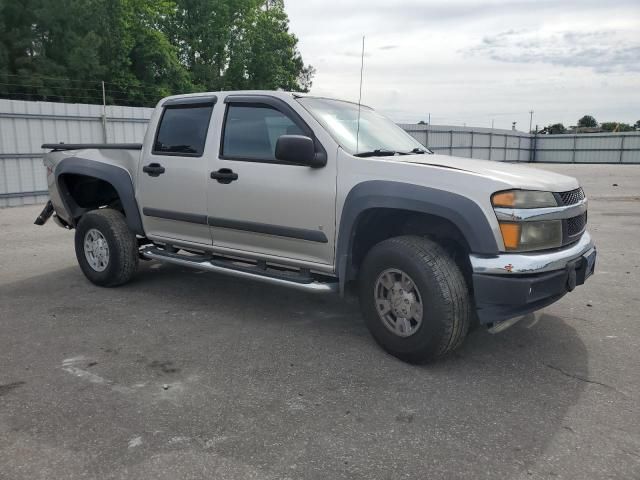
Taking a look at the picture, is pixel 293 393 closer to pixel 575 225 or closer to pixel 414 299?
pixel 414 299

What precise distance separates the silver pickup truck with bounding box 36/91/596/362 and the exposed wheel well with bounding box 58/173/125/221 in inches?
13.1

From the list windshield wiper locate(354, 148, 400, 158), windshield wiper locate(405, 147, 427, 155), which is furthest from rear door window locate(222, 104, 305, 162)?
windshield wiper locate(405, 147, 427, 155)

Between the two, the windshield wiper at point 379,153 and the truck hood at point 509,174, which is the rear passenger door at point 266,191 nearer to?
the windshield wiper at point 379,153

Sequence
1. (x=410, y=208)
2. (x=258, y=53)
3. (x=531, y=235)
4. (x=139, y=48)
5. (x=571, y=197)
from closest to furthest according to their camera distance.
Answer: (x=531, y=235) < (x=410, y=208) < (x=571, y=197) < (x=139, y=48) < (x=258, y=53)

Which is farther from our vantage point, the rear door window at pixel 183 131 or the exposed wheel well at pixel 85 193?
the exposed wheel well at pixel 85 193

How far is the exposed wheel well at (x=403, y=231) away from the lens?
3797mm

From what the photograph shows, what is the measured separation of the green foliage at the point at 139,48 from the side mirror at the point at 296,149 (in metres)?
21.6

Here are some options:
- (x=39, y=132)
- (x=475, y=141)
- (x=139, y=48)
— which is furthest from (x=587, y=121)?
(x=39, y=132)

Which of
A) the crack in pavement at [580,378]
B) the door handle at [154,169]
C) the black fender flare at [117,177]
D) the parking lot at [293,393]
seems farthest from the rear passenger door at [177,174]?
the crack in pavement at [580,378]

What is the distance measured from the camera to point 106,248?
5562 mm

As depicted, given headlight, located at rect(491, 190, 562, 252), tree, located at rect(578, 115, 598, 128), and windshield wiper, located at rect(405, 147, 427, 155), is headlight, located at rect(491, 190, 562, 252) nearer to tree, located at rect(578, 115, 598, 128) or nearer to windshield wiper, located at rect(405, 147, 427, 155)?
windshield wiper, located at rect(405, 147, 427, 155)

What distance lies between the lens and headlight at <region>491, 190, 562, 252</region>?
335cm

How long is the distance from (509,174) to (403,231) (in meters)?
0.89

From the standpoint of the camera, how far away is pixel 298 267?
432 cm
